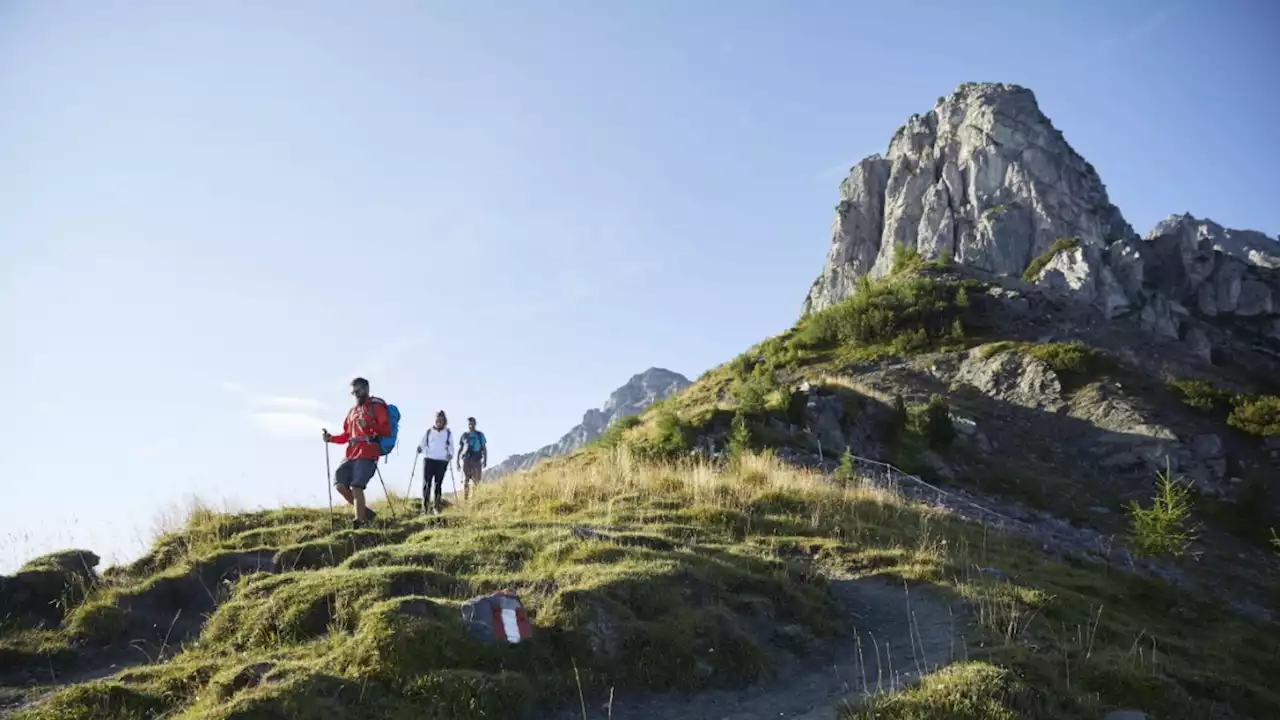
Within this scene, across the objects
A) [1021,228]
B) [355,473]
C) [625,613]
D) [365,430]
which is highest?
[1021,228]

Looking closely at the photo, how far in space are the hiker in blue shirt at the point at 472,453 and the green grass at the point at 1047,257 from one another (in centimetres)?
6246

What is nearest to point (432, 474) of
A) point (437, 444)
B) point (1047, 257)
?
point (437, 444)

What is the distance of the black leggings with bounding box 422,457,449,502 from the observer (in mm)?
15305

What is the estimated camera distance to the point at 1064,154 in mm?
83438

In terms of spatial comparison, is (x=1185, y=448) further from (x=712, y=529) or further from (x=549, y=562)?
(x=549, y=562)

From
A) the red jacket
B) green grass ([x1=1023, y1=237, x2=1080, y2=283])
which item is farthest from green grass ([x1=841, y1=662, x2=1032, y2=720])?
green grass ([x1=1023, y1=237, x2=1080, y2=283])

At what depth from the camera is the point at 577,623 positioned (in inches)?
292

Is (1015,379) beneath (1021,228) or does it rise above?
beneath

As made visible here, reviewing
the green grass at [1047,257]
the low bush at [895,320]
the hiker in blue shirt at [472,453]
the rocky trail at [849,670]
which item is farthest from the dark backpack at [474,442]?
the green grass at [1047,257]

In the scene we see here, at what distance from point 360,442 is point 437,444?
337 cm

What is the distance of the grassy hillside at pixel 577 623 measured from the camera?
6211mm

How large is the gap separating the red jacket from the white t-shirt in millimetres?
3143

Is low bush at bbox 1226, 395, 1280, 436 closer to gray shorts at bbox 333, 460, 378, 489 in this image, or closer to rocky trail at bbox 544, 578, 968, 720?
rocky trail at bbox 544, 578, 968, 720

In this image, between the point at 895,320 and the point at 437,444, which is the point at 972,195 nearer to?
the point at 895,320
